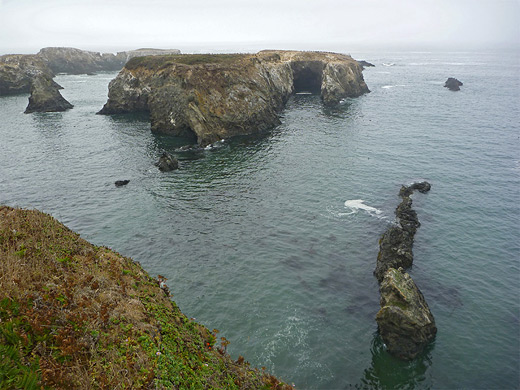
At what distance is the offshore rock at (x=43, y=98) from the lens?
9694cm

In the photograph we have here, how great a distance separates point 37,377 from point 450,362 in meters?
24.6

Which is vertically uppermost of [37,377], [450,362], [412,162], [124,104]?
[124,104]

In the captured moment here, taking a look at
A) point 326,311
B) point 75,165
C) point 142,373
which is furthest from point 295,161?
point 142,373

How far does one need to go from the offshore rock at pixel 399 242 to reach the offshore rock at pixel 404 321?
5.23 metres

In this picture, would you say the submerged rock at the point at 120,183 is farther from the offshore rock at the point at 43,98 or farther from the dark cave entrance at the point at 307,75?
the dark cave entrance at the point at 307,75

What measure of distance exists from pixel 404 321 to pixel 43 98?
11303 cm

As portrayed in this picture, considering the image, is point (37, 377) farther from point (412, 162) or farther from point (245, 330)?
point (412, 162)

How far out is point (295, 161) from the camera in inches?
2350

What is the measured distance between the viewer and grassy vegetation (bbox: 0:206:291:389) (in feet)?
34.7

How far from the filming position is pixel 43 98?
97.8 metres

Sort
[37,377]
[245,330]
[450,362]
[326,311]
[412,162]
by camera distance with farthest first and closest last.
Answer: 1. [412,162]
2. [326,311]
3. [245,330]
4. [450,362]
5. [37,377]

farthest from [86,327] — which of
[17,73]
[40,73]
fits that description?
[17,73]

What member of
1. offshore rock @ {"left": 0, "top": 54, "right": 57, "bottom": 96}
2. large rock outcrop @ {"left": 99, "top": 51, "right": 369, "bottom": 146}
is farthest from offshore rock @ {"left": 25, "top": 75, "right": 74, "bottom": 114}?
offshore rock @ {"left": 0, "top": 54, "right": 57, "bottom": 96}

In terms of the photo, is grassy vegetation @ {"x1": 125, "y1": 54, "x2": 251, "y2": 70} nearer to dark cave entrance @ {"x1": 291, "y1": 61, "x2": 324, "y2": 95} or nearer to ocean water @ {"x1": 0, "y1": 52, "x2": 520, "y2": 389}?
ocean water @ {"x1": 0, "y1": 52, "x2": 520, "y2": 389}
